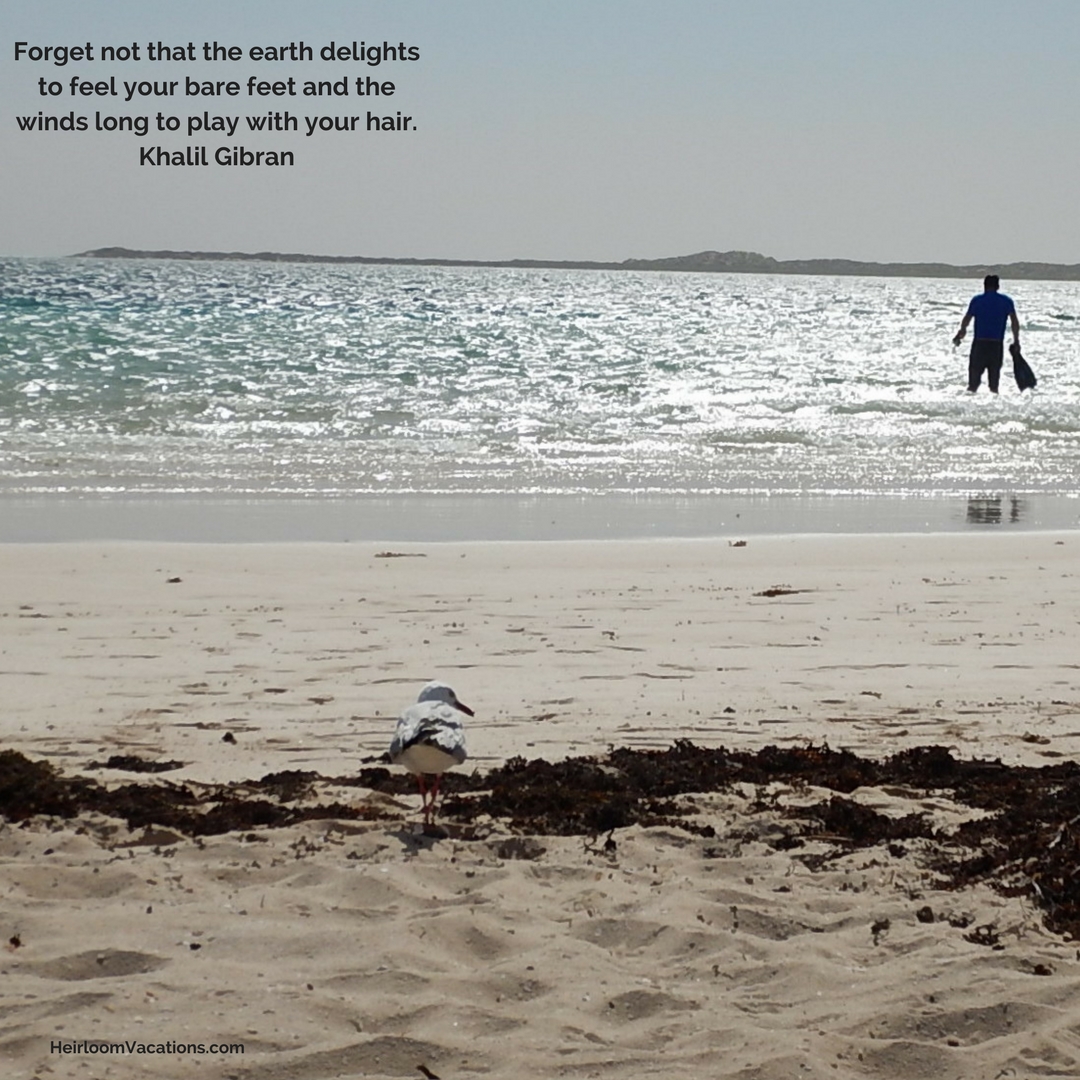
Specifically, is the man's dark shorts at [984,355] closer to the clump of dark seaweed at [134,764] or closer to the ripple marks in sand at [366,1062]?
the clump of dark seaweed at [134,764]

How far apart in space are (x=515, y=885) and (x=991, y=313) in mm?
8257

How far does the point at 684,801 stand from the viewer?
199 inches

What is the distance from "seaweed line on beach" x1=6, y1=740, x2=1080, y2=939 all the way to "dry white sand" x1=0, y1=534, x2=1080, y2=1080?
0.13m

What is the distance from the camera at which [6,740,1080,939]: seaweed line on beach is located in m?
4.57

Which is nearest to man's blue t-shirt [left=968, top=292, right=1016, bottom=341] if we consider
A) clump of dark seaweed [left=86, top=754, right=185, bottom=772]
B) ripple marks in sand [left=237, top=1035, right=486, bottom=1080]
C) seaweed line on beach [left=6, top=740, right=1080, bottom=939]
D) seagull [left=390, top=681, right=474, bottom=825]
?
seaweed line on beach [left=6, top=740, right=1080, bottom=939]

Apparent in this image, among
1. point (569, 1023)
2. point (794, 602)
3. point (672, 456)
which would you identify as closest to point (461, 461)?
point (672, 456)

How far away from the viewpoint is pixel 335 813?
4.90m

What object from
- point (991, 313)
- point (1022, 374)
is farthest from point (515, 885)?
point (991, 313)

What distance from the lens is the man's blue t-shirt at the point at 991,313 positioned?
11102 mm

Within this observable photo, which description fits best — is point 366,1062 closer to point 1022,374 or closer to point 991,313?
point 1022,374

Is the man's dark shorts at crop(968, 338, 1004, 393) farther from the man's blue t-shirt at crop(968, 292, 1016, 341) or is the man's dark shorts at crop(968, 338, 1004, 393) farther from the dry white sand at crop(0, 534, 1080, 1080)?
the dry white sand at crop(0, 534, 1080, 1080)

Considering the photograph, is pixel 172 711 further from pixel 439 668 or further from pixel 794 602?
pixel 794 602

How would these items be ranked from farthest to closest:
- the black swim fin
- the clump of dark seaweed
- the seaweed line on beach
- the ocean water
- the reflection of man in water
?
the ocean water
the reflection of man in water
the black swim fin
the clump of dark seaweed
the seaweed line on beach

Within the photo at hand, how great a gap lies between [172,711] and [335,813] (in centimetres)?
161
